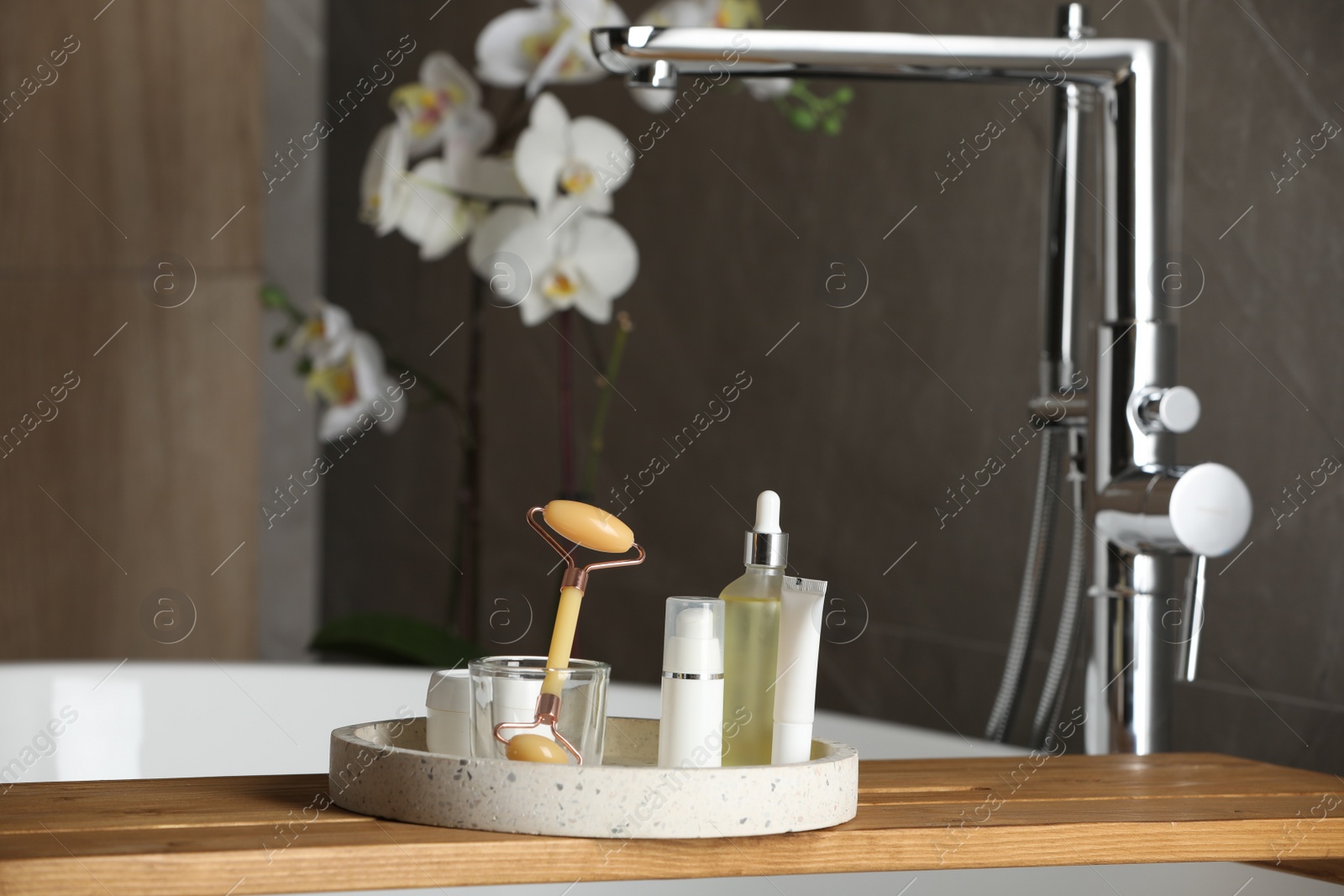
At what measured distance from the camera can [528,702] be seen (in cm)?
66

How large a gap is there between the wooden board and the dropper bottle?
63 millimetres

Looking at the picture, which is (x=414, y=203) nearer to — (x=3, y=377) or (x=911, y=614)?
(x=911, y=614)

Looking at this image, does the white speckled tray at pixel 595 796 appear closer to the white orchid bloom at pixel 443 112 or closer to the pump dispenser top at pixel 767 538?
the pump dispenser top at pixel 767 538

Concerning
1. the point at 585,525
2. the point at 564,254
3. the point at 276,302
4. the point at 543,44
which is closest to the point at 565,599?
the point at 585,525

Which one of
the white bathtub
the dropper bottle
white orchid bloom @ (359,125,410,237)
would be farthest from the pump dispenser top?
white orchid bloom @ (359,125,410,237)

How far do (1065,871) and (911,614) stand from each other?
0.65 meters

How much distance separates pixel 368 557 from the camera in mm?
2381

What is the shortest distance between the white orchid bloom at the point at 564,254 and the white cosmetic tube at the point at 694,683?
0.69m

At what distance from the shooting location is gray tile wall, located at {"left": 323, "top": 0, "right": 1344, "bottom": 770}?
1077 millimetres

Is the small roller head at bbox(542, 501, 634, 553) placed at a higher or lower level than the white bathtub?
higher

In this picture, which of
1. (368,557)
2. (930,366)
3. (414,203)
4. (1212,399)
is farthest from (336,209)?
(1212,399)

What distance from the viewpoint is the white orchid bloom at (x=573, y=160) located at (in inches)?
51.6

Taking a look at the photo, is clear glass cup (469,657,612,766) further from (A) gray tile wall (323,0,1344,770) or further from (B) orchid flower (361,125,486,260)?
(B) orchid flower (361,125,486,260)

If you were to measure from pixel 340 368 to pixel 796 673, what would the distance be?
0.95m
